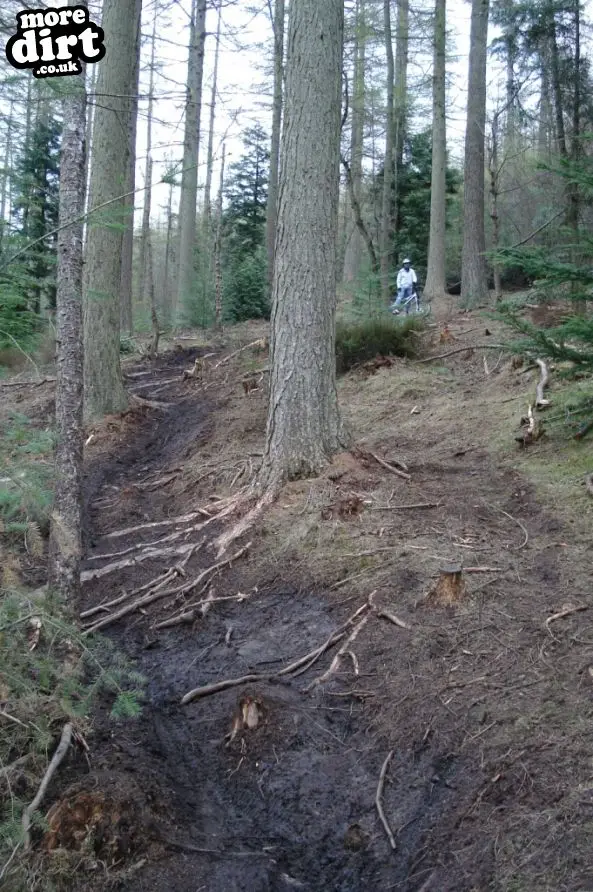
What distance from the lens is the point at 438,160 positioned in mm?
18016

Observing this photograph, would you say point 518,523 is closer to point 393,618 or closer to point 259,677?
point 393,618

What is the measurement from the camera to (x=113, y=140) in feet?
33.6

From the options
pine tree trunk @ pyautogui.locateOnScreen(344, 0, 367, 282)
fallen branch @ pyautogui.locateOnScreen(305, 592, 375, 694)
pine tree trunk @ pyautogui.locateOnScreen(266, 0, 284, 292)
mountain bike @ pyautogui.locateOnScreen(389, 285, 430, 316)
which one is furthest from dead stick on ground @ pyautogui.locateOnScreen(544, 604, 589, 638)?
pine tree trunk @ pyautogui.locateOnScreen(266, 0, 284, 292)

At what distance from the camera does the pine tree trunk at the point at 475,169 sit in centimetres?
1623

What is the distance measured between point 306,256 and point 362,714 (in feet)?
13.7

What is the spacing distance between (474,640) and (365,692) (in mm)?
744

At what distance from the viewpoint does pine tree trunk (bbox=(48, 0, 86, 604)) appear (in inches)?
174

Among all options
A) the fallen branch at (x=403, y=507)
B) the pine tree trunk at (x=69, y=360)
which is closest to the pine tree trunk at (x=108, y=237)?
the fallen branch at (x=403, y=507)

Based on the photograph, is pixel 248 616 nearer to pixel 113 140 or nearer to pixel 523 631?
pixel 523 631

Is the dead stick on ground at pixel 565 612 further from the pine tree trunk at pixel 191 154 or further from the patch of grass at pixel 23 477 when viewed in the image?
the pine tree trunk at pixel 191 154

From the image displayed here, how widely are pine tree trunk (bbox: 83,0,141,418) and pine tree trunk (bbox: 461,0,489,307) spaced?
8575 mm

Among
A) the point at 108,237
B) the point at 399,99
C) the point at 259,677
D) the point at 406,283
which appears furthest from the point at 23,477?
the point at 399,99

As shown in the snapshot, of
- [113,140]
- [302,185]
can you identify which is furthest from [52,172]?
[302,185]

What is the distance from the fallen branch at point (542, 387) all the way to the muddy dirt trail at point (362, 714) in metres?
1.38
